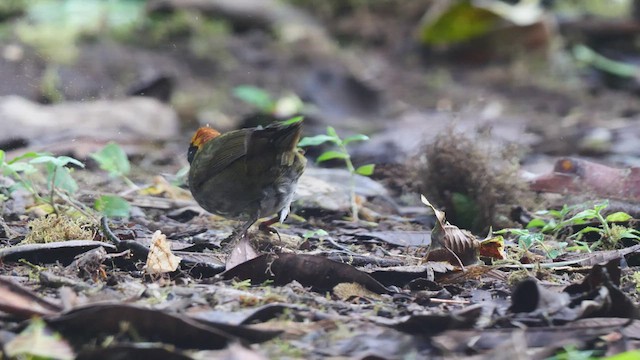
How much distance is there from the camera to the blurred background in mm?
6348

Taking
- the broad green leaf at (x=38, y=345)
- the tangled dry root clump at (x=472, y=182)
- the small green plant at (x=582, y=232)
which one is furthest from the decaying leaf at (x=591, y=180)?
the broad green leaf at (x=38, y=345)

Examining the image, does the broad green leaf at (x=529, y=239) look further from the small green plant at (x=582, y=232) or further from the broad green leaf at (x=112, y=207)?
the broad green leaf at (x=112, y=207)

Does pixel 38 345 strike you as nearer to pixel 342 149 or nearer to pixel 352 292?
pixel 352 292

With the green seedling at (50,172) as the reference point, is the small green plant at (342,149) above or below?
above

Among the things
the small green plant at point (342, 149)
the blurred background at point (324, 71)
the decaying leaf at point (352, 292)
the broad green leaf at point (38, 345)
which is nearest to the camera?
the broad green leaf at point (38, 345)

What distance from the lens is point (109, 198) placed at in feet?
11.3

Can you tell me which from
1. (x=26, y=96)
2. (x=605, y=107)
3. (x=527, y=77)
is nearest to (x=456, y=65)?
(x=527, y=77)

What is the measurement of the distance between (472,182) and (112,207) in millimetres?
1633

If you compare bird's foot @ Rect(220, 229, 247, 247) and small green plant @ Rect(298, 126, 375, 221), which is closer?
bird's foot @ Rect(220, 229, 247, 247)

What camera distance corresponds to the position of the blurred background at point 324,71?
6348 millimetres

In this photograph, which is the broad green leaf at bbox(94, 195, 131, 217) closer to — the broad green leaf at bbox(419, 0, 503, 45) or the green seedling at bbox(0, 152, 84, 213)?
the green seedling at bbox(0, 152, 84, 213)

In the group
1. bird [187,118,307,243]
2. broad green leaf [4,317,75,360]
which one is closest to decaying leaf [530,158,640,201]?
bird [187,118,307,243]

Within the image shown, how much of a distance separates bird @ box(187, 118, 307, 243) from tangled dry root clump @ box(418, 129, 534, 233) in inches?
33.0

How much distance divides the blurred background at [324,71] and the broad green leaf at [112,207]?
1.96m
